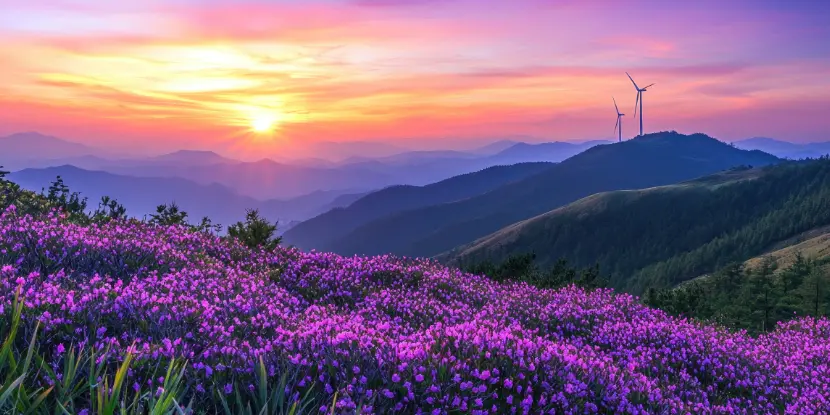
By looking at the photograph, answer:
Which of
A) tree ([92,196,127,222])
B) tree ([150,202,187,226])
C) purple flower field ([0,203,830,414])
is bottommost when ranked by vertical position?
purple flower field ([0,203,830,414])

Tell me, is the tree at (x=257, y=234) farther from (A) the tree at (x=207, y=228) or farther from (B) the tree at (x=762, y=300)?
(B) the tree at (x=762, y=300)

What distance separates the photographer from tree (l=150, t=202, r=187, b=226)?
674 inches

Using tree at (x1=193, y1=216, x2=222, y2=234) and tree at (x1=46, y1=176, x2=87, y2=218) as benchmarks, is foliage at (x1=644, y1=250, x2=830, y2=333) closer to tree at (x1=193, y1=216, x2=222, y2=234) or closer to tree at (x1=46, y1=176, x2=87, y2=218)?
tree at (x1=193, y1=216, x2=222, y2=234)

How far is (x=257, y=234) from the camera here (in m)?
15.3

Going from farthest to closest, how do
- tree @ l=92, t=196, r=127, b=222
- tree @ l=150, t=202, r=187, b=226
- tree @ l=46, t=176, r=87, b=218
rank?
tree @ l=150, t=202, r=187, b=226, tree @ l=46, t=176, r=87, b=218, tree @ l=92, t=196, r=127, b=222

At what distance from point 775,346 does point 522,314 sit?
7.03m

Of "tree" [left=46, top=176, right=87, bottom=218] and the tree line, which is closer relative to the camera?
the tree line

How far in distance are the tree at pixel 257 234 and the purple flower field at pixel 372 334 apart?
0.78 metres

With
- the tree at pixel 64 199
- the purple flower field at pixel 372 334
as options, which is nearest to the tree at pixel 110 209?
the tree at pixel 64 199

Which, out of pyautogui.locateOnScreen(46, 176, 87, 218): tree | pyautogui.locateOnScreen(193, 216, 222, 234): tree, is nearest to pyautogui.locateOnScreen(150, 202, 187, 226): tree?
pyautogui.locateOnScreen(193, 216, 222, 234): tree

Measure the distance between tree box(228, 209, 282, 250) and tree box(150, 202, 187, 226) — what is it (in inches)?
95.9

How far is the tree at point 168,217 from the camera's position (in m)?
17.1

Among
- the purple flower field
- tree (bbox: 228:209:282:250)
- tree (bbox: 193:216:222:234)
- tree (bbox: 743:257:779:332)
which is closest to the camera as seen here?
the purple flower field

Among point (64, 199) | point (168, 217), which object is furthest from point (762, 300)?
point (64, 199)
